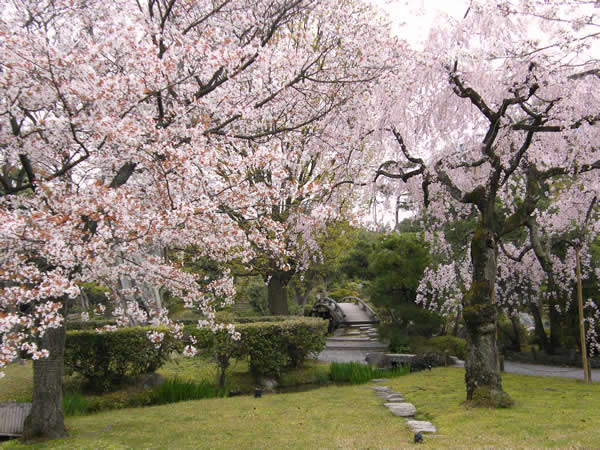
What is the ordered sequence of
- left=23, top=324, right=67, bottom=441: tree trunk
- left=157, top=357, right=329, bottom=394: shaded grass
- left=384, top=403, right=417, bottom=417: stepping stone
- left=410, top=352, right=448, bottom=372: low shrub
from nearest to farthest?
1. left=23, top=324, right=67, bottom=441: tree trunk
2. left=384, top=403, right=417, bottom=417: stepping stone
3. left=157, top=357, right=329, bottom=394: shaded grass
4. left=410, top=352, right=448, bottom=372: low shrub

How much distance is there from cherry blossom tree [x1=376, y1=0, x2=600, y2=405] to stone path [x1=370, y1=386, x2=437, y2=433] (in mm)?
1057

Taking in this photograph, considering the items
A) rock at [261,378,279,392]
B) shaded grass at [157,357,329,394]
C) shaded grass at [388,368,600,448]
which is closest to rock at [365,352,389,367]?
shaded grass at [157,357,329,394]

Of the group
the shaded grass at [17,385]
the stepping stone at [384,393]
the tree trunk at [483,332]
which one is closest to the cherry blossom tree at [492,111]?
the tree trunk at [483,332]

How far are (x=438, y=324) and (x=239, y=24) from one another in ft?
36.0

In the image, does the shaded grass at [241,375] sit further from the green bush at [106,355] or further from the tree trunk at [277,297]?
the tree trunk at [277,297]

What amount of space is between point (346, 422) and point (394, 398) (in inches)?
74.1

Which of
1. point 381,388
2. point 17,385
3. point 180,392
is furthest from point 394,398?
point 17,385

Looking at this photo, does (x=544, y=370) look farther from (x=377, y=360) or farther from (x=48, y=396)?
(x=48, y=396)

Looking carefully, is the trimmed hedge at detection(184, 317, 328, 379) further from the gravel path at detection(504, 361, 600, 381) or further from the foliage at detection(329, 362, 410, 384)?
the gravel path at detection(504, 361, 600, 381)

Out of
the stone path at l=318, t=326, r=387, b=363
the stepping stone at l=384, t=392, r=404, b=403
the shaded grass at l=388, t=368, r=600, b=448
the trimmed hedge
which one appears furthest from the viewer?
the stone path at l=318, t=326, r=387, b=363

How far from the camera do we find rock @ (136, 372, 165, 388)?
29.0 feet

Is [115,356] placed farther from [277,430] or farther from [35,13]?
[35,13]

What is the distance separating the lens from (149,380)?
8984 mm

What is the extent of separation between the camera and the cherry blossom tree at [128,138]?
472cm
